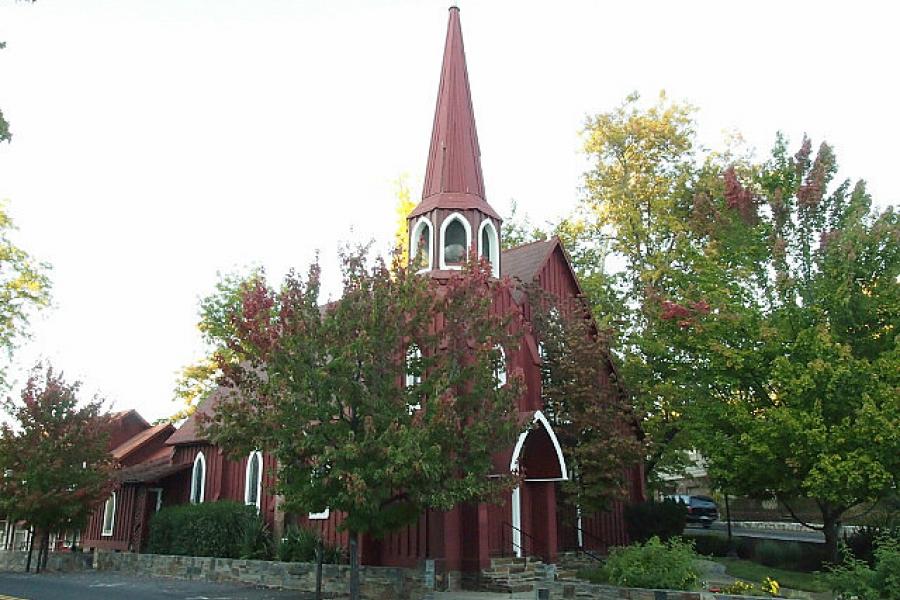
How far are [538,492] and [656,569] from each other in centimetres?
462

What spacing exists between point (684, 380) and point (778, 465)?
3519mm

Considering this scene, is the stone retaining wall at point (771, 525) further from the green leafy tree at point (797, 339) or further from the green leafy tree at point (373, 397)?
the green leafy tree at point (373, 397)

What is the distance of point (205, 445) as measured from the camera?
26703mm

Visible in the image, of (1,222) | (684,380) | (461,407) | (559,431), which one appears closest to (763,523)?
(684,380)

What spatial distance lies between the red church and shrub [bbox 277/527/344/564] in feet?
2.14

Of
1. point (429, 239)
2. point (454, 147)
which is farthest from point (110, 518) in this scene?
point (454, 147)

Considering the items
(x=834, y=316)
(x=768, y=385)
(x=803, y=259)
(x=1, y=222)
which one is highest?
(x=1, y=222)

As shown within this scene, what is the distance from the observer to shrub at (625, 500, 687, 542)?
2114 centimetres

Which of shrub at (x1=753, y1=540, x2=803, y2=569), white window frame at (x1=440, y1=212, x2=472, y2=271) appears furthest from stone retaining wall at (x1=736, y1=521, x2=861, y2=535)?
white window frame at (x1=440, y1=212, x2=472, y2=271)

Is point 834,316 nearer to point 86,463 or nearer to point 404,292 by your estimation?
point 404,292

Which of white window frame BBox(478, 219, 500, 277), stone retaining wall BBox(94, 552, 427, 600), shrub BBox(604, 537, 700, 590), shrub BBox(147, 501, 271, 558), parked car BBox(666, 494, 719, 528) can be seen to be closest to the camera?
shrub BBox(604, 537, 700, 590)

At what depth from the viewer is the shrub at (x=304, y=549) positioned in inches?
705

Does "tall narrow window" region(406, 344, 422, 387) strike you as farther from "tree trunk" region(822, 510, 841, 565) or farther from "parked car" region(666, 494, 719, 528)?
"parked car" region(666, 494, 719, 528)

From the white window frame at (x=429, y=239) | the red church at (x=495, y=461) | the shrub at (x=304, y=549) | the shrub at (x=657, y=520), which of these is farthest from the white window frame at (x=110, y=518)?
the shrub at (x=657, y=520)
